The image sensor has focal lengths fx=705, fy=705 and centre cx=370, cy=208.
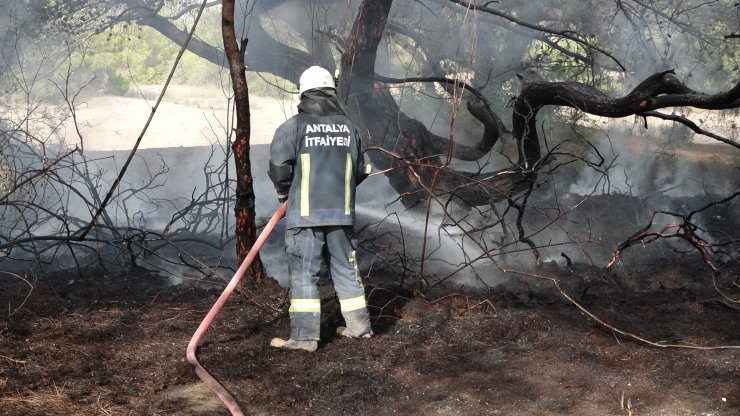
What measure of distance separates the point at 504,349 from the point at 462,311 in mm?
776

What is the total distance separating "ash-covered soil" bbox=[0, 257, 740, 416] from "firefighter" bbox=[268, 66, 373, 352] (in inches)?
10.9

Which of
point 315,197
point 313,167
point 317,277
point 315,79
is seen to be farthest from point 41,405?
point 315,79

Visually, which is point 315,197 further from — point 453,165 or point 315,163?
point 453,165

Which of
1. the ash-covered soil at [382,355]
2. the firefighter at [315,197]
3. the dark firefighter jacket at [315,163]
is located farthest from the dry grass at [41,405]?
the dark firefighter jacket at [315,163]

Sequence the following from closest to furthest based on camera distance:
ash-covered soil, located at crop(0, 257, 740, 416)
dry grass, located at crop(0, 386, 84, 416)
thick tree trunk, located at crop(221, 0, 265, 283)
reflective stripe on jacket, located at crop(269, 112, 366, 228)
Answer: dry grass, located at crop(0, 386, 84, 416) → ash-covered soil, located at crop(0, 257, 740, 416) → reflective stripe on jacket, located at crop(269, 112, 366, 228) → thick tree trunk, located at crop(221, 0, 265, 283)

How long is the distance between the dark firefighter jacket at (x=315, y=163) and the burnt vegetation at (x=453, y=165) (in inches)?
16.1

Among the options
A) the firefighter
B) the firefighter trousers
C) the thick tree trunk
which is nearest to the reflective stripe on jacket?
the firefighter

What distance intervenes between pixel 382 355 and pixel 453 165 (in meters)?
5.02

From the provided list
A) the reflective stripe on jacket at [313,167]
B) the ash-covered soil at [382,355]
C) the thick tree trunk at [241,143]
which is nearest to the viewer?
the ash-covered soil at [382,355]

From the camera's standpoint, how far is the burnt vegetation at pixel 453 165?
18.1 ft

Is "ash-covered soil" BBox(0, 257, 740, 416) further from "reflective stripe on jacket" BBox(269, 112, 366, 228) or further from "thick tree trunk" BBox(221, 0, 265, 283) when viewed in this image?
"reflective stripe on jacket" BBox(269, 112, 366, 228)

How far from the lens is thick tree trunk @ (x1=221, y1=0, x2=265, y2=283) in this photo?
17.9 ft

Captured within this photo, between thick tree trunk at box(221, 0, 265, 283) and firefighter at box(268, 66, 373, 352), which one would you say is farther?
thick tree trunk at box(221, 0, 265, 283)

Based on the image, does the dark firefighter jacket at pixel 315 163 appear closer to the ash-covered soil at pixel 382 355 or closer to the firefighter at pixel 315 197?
the firefighter at pixel 315 197
